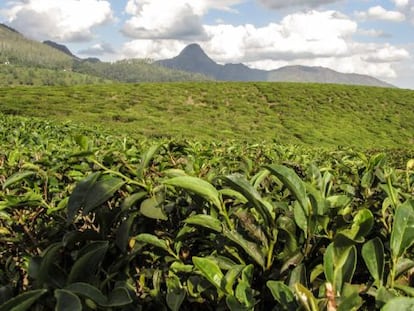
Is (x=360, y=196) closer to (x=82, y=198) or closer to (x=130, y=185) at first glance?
(x=130, y=185)

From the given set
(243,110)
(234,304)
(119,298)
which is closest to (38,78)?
(243,110)

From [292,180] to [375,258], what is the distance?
23 centimetres

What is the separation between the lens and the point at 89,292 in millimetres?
892

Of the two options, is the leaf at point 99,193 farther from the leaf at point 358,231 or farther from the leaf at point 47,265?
the leaf at point 358,231

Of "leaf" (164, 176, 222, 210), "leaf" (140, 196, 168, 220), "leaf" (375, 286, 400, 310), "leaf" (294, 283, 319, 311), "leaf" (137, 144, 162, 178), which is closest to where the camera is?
"leaf" (294, 283, 319, 311)

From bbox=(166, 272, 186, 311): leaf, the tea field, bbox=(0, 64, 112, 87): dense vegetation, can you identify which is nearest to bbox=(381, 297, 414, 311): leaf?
the tea field

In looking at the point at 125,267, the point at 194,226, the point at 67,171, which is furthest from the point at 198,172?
the point at 67,171

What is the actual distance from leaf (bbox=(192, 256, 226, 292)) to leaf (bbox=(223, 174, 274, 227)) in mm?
168

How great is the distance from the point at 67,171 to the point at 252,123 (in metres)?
36.0

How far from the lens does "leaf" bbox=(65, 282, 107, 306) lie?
88cm

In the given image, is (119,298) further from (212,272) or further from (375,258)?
(375,258)

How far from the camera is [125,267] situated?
3.93ft

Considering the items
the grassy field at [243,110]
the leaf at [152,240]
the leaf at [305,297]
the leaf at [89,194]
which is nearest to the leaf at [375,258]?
the leaf at [305,297]

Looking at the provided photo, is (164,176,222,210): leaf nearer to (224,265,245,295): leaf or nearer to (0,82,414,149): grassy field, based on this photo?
(224,265,245,295): leaf
